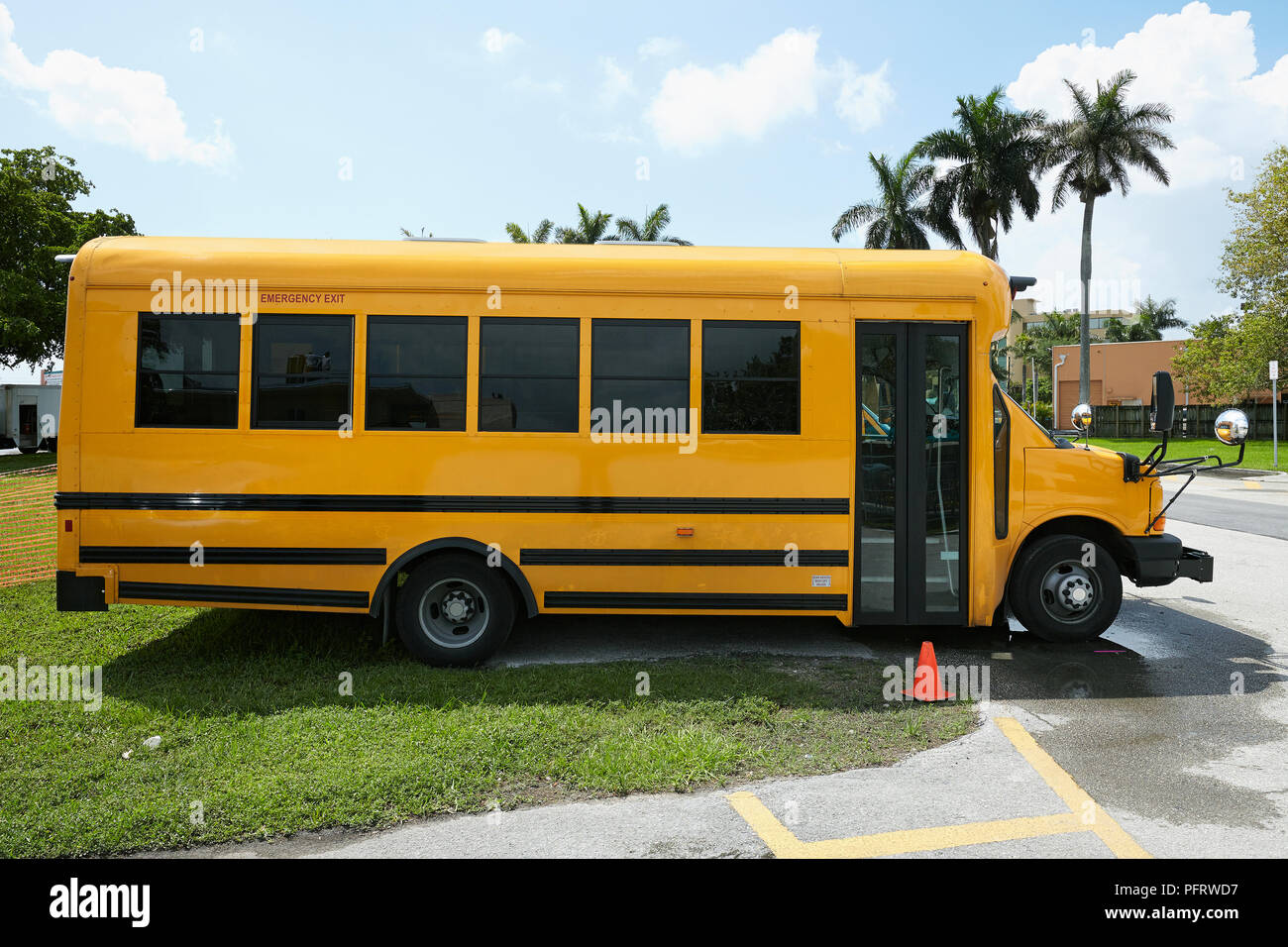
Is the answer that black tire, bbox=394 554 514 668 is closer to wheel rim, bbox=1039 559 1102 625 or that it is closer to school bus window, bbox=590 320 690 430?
school bus window, bbox=590 320 690 430

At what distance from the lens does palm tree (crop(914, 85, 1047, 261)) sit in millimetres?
36562

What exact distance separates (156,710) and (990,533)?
558 centimetres

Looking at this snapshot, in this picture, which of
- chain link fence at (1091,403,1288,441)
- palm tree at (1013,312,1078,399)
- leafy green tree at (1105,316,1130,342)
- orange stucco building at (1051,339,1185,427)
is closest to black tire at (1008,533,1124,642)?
chain link fence at (1091,403,1288,441)

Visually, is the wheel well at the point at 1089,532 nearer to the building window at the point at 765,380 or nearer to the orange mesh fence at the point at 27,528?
the building window at the point at 765,380

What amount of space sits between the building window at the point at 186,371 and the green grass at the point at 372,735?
1.76m

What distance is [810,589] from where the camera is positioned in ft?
20.0

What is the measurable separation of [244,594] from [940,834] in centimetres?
475

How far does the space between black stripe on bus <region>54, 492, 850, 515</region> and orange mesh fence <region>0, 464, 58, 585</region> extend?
50cm

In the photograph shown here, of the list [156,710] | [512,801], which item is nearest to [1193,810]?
[512,801]

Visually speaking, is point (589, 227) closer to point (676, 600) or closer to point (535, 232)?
point (535, 232)

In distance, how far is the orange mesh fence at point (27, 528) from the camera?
31.1ft

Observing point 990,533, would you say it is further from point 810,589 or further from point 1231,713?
point 1231,713

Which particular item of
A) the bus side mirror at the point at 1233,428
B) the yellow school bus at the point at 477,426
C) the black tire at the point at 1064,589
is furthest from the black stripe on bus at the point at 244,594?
the bus side mirror at the point at 1233,428

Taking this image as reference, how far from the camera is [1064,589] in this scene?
6480 mm
